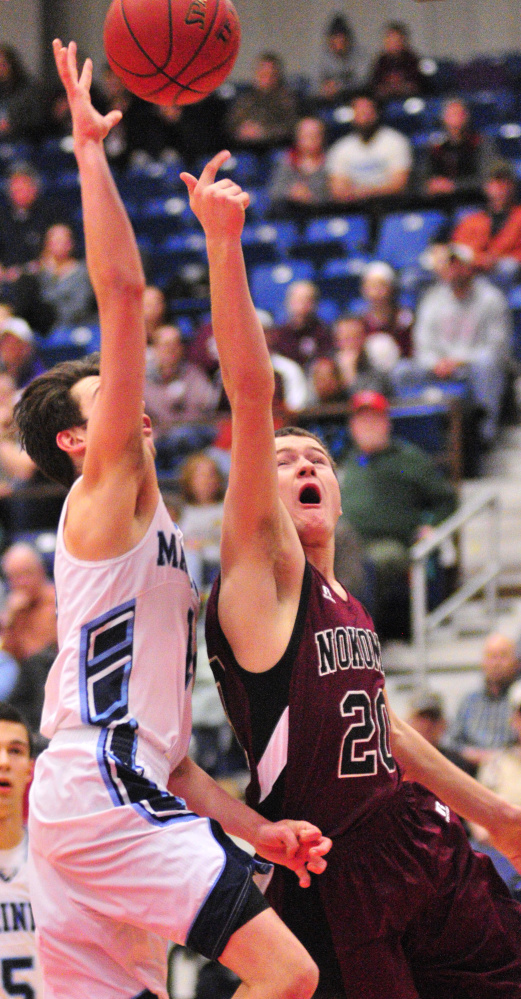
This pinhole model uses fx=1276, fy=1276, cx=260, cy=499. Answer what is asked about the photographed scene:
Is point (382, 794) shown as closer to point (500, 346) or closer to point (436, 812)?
point (436, 812)

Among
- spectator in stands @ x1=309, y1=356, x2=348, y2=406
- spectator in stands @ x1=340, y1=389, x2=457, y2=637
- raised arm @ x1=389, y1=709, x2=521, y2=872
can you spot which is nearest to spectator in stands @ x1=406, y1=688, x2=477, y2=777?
spectator in stands @ x1=340, y1=389, x2=457, y2=637

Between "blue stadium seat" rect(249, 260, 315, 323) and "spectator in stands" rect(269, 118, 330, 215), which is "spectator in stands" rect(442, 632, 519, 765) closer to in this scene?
"blue stadium seat" rect(249, 260, 315, 323)

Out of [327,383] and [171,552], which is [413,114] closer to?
[327,383]

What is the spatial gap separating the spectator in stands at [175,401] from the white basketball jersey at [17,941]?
4277mm

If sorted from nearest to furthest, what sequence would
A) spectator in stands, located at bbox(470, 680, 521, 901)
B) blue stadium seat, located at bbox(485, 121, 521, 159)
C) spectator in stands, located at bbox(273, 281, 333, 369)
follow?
spectator in stands, located at bbox(470, 680, 521, 901)
spectator in stands, located at bbox(273, 281, 333, 369)
blue stadium seat, located at bbox(485, 121, 521, 159)

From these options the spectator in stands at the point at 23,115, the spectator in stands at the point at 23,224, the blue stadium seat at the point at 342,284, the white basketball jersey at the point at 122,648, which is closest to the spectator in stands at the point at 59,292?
the spectator in stands at the point at 23,224

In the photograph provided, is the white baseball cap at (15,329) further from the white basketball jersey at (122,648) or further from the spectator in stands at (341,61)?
the white basketball jersey at (122,648)

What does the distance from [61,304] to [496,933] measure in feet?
28.0

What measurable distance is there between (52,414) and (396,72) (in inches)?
428

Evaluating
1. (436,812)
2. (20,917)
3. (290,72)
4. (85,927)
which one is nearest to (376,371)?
(20,917)

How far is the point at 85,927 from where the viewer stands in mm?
2666

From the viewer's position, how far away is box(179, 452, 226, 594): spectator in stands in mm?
7129

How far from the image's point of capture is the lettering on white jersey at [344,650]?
2.90m

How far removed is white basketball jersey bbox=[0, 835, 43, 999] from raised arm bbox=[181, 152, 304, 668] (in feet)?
5.70
